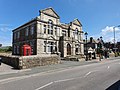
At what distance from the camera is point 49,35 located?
33.8 metres

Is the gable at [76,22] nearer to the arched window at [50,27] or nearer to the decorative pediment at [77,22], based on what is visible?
the decorative pediment at [77,22]

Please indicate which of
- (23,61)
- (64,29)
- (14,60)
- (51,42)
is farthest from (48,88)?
(64,29)

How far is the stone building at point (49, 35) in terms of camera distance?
31.9m

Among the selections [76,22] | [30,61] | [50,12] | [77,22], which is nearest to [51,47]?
[50,12]

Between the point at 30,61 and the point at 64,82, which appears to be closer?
the point at 64,82

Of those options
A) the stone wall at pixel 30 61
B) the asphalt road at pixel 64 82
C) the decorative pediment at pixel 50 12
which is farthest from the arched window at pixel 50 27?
the asphalt road at pixel 64 82

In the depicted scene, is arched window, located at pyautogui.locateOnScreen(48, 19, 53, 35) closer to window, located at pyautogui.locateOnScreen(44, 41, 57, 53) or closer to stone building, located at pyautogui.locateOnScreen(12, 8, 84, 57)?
stone building, located at pyautogui.locateOnScreen(12, 8, 84, 57)

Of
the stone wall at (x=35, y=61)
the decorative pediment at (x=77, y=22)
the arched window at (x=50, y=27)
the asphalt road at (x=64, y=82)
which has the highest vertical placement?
the decorative pediment at (x=77, y=22)

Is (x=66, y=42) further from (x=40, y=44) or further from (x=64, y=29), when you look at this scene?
(x=40, y=44)

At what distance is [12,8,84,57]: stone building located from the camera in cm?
3194

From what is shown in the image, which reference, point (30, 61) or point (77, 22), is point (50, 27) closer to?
point (77, 22)

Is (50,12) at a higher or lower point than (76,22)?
higher

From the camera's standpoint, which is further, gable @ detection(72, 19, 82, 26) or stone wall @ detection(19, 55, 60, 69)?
gable @ detection(72, 19, 82, 26)

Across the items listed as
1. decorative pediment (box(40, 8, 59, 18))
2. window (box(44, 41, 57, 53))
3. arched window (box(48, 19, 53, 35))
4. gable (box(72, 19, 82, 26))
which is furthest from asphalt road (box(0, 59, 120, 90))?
gable (box(72, 19, 82, 26))
